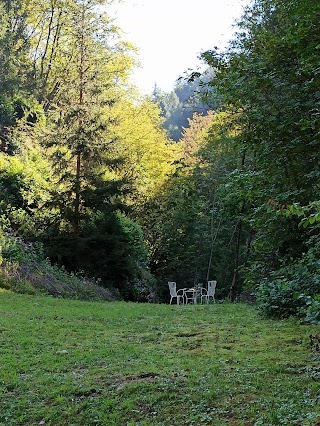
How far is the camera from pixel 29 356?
5145 mm

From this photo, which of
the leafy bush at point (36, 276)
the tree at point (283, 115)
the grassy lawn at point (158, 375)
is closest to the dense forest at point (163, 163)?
the tree at point (283, 115)

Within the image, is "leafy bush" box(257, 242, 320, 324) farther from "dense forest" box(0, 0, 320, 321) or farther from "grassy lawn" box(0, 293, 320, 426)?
"grassy lawn" box(0, 293, 320, 426)

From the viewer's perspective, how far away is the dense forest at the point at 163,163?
6273mm

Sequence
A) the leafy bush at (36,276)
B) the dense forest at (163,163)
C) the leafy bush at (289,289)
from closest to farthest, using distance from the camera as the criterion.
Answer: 1. the leafy bush at (289,289)
2. the dense forest at (163,163)
3. the leafy bush at (36,276)

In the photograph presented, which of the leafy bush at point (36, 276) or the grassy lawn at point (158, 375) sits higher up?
the leafy bush at point (36, 276)

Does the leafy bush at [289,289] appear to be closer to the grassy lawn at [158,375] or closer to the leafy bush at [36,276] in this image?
the grassy lawn at [158,375]

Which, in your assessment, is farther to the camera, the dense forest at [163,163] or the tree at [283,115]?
the dense forest at [163,163]

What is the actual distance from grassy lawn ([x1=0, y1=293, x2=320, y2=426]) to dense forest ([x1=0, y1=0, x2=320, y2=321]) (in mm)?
700

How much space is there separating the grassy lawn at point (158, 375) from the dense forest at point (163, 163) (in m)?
0.70

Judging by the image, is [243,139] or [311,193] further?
[243,139]

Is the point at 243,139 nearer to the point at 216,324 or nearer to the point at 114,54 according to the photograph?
the point at 216,324

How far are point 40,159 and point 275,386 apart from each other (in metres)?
16.4

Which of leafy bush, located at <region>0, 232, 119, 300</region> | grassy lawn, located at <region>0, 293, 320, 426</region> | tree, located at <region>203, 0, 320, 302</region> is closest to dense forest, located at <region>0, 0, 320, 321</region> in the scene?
tree, located at <region>203, 0, 320, 302</region>

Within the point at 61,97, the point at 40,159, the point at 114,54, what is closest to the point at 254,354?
the point at 61,97
